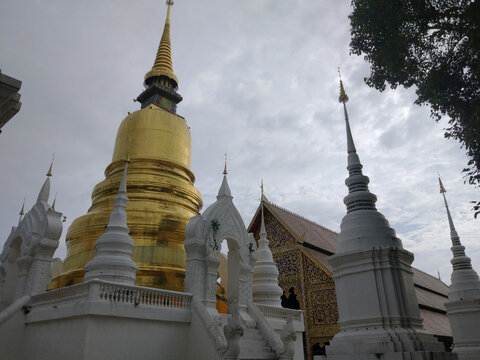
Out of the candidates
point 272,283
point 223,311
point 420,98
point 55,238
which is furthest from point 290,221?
point 420,98

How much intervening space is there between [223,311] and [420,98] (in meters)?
8.27

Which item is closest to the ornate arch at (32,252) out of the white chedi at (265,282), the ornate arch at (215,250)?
the ornate arch at (215,250)

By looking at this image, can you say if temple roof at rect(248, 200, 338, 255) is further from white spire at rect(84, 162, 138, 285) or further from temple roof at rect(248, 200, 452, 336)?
white spire at rect(84, 162, 138, 285)

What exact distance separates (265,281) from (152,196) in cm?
470

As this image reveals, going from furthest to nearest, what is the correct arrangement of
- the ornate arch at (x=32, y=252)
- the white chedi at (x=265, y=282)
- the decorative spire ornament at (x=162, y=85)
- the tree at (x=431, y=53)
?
the decorative spire ornament at (x=162, y=85), the white chedi at (x=265, y=282), the ornate arch at (x=32, y=252), the tree at (x=431, y=53)

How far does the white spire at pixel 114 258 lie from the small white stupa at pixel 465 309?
6.86 m

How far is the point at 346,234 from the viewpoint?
4.28 meters

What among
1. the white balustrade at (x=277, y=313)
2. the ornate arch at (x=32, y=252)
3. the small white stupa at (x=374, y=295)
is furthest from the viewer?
the white balustrade at (x=277, y=313)

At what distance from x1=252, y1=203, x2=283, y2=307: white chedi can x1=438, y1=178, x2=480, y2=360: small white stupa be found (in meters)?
5.76

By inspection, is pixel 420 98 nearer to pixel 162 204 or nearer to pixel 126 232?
pixel 126 232

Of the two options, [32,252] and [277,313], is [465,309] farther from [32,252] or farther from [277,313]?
[32,252]

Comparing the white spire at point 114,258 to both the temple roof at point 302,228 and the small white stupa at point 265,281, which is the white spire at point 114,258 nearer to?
the small white stupa at point 265,281

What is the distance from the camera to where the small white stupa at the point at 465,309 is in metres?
6.75

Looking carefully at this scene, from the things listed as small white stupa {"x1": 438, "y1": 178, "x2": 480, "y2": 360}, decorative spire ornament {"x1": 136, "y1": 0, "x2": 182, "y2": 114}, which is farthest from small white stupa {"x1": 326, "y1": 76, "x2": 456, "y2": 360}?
decorative spire ornament {"x1": 136, "y1": 0, "x2": 182, "y2": 114}
